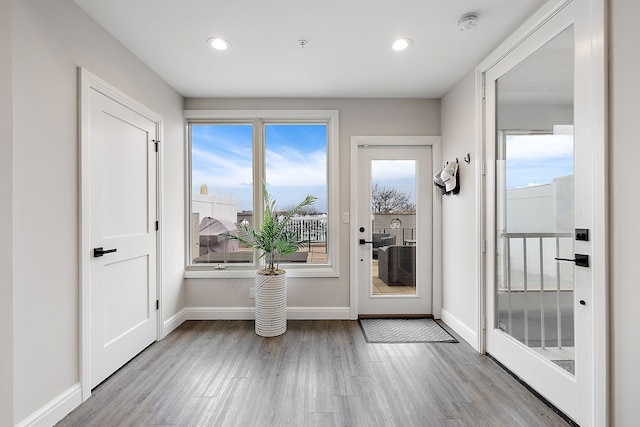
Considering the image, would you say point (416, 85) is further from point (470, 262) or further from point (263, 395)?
point (263, 395)

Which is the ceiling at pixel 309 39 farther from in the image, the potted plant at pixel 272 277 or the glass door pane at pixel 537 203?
the potted plant at pixel 272 277

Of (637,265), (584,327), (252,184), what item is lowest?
(584,327)

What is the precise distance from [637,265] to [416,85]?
7.94ft

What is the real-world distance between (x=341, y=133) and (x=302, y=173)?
0.65 metres

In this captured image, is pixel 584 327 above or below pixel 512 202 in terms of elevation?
below

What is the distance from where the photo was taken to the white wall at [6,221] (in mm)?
1483

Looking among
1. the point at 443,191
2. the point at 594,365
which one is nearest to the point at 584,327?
the point at 594,365

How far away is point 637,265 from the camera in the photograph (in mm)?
1403

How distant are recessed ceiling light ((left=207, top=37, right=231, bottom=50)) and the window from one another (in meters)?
1.17

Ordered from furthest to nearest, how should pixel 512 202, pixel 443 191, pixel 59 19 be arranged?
pixel 443 191, pixel 512 202, pixel 59 19

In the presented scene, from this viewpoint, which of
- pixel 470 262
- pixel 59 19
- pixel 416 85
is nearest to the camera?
pixel 59 19

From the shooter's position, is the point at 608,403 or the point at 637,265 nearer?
the point at 637,265

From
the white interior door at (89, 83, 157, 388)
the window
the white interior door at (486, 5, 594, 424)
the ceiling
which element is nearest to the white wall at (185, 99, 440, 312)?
the window

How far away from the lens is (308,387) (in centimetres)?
216
